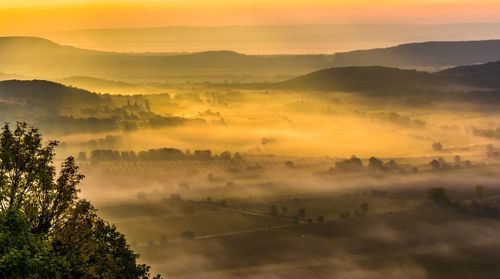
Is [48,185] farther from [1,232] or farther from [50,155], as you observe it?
[1,232]

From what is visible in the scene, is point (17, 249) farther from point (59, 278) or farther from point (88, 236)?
point (88, 236)

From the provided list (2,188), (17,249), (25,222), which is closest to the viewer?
(17,249)

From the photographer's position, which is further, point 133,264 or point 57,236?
point 133,264

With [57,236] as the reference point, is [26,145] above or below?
above

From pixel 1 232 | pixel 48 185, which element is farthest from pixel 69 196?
pixel 1 232

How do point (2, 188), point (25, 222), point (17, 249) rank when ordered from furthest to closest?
point (2, 188), point (25, 222), point (17, 249)

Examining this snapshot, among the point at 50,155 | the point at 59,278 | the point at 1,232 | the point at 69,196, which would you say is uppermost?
the point at 50,155

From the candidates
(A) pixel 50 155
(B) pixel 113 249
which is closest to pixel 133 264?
(B) pixel 113 249
